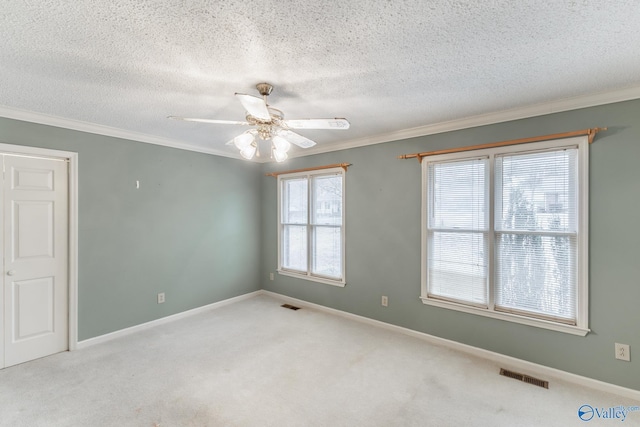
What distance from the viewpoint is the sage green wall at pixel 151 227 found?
3.19m

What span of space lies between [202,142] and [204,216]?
3.60 ft

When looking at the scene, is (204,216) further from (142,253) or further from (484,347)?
(484,347)

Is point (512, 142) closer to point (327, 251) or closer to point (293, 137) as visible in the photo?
point (293, 137)

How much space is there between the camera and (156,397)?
2.27 m

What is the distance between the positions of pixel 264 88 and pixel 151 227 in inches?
104

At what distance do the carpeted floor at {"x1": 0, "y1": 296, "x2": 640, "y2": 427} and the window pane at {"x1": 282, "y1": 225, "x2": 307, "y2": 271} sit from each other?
143 cm

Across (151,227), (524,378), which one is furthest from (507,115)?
(151,227)

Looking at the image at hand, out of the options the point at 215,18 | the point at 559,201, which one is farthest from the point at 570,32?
the point at 215,18

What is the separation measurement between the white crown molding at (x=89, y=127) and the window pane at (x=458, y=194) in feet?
10.8

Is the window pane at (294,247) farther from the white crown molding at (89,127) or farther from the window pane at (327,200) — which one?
the white crown molding at (89,127)

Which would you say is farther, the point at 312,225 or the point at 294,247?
the point at 294,247

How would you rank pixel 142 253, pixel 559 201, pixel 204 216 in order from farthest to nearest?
pixel 204 216
pixel 142 253
pixel 559 201

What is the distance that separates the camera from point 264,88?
2174mm

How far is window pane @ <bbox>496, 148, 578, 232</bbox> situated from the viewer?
2547 millimetres
